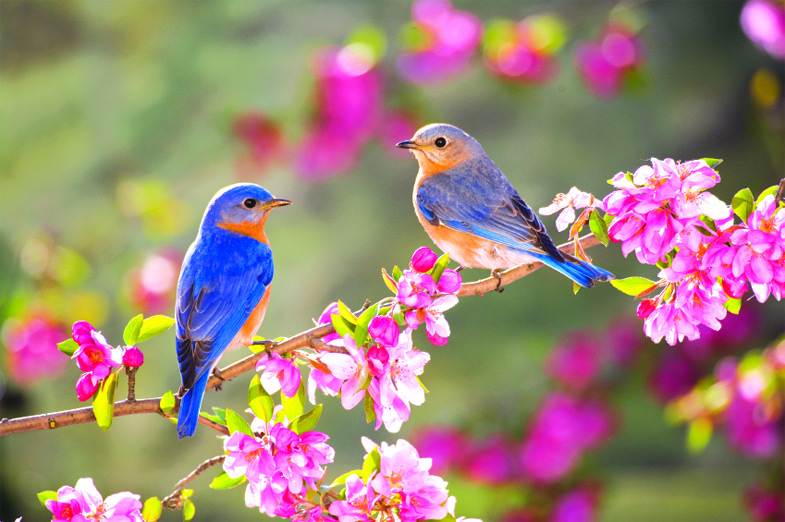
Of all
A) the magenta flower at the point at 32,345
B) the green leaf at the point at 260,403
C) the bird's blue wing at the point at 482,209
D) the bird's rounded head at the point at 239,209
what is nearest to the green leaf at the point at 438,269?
the green leaf at the point at 260,403

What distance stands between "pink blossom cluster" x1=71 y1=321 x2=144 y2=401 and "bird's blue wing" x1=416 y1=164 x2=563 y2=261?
1152 mm

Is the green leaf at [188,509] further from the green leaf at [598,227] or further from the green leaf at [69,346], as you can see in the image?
the green leaf at [598,227]

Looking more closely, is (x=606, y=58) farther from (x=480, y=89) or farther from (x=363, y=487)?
(x=363, y=487)

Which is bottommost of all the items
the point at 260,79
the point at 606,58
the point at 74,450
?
the point at 74,450

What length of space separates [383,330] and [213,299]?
0.79 meters

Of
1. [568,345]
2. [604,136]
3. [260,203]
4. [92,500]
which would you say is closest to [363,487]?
[92,500]

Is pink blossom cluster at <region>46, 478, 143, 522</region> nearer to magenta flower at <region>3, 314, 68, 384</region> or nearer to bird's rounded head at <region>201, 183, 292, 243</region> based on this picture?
bird's rounded head at <region>201, 183, 292, 243</region>

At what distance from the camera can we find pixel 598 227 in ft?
5.57

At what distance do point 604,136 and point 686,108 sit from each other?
2.22 feet

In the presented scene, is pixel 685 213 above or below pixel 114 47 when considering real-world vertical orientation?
below

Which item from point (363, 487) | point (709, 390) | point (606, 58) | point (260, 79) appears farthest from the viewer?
point (260, 79)

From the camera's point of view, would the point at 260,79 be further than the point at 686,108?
Yes

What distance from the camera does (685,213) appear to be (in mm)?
1597

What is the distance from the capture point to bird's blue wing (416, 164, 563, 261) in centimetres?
246
